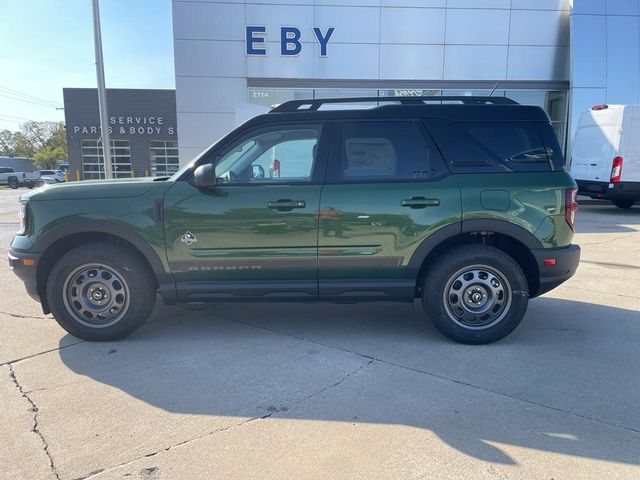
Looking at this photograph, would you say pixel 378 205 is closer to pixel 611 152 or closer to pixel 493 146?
pixel 493 146

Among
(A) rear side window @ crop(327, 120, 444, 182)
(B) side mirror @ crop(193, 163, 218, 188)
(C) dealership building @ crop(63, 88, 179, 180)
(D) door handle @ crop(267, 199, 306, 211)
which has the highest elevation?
(C) dealership building @ crop(63, 88, 179, 180)

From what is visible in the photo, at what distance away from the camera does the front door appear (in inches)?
157

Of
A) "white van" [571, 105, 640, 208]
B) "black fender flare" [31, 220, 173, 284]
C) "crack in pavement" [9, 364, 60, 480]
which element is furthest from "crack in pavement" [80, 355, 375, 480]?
"white van" [571, 105, 640, 208]

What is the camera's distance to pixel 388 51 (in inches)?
612

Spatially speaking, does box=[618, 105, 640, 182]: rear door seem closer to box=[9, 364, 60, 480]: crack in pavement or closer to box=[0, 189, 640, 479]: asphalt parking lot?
box=[0, 189, 640, 479]: asphalt parking lot

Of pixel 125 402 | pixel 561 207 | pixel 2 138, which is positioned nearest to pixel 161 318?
pixel 125 402

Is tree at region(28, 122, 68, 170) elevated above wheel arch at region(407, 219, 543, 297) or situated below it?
above

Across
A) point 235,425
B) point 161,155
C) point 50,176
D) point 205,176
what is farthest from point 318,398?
point 50,176

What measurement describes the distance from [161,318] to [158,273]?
100 cm

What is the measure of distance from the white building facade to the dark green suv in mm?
11555

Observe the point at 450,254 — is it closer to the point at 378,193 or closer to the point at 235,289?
the point at 378,193

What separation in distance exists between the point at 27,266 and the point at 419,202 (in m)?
3.43

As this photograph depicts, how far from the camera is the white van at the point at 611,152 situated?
1220 centimetres

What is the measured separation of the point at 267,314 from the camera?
4.96 m
